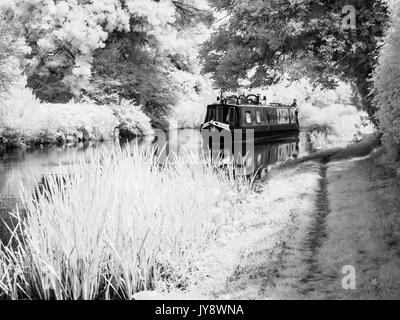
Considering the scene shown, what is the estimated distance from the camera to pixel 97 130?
2766 centimetres

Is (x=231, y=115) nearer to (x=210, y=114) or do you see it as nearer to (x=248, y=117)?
(x=248, y=117)

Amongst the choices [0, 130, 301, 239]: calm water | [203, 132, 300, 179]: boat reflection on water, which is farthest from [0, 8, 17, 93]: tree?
[203, 132, 300, 179]: boat reflection on water

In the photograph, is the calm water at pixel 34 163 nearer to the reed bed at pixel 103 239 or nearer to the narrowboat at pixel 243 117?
the narrowboat at pixel 243 117

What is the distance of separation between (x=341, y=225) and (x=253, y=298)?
2.97 m

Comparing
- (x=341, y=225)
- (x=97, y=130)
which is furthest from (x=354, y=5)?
(x=97, y=130)

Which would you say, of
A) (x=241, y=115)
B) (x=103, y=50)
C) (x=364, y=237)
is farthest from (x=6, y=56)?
(x=364, y=237)

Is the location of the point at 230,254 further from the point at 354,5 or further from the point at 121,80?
the point at 121,80

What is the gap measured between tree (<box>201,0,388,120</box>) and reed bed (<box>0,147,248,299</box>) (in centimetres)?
785

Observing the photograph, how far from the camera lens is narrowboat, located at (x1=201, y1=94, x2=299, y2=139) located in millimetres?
28656

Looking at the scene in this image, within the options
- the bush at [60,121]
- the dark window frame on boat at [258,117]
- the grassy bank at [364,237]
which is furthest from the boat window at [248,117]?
the grassy bank at [364,237]

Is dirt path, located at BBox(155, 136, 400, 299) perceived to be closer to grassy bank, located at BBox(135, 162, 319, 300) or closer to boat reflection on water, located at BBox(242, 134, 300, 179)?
grassy bank, located at BBox(135, 162, 319, 300)

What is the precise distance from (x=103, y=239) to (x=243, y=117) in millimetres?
23561

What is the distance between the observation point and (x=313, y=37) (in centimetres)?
1503

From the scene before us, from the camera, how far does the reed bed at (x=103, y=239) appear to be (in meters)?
5.75
